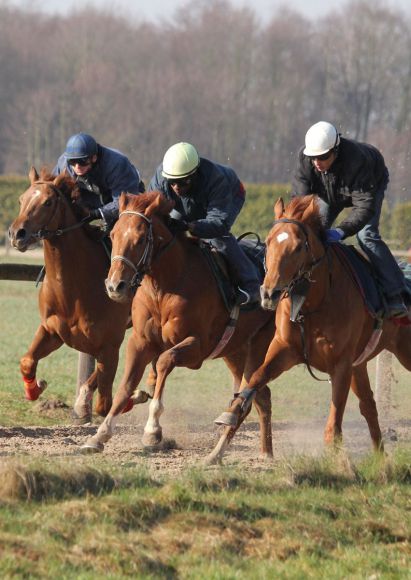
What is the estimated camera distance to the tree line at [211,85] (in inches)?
2667

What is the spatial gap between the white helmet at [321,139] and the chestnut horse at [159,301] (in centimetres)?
113

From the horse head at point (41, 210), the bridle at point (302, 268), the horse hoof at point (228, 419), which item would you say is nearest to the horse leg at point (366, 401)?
the bridle at point (302, 268)

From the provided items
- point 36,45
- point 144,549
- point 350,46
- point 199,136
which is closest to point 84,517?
point 144,549

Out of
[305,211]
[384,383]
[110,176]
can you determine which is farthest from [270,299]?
[384,383]

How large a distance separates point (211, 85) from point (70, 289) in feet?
219

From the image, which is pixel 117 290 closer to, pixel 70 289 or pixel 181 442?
pixel 70 289

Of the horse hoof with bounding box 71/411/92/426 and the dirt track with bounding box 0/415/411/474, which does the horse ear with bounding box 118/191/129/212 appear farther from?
the horse hoof with bounding box 71/411/92/426

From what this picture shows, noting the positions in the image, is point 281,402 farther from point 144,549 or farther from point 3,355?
point 144,549

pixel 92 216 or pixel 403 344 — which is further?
pixel 403 344

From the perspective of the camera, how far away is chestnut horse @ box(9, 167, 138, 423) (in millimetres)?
9938

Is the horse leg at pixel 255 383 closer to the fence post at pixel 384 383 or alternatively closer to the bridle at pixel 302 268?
the bridle at pixel 302 268

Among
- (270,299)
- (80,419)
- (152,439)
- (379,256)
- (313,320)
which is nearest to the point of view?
(270,299)

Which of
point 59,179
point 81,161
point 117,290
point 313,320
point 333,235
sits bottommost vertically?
point 313,320

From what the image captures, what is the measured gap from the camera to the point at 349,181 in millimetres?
9391
